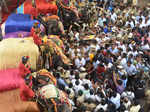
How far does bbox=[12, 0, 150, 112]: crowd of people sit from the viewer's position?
3143mm

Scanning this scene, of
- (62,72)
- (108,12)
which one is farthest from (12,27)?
(108,12)

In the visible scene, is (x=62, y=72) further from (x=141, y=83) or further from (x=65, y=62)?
(x=141, y=83)

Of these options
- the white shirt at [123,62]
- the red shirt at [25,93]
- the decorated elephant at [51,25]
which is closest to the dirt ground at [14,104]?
the red shirt at [25,93]

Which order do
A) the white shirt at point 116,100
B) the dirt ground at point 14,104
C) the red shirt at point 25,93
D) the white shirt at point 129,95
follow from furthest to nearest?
the white shirt at point 129,95
the white shirt at point 116,100
the red shirt at point 25,93
the dirt ground at point 14,104

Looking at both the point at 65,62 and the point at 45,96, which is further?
the point at 65,62

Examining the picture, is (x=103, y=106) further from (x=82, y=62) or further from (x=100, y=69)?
(x=82, y=62)

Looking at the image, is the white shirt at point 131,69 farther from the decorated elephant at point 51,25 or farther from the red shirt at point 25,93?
the red shirt at point 25,93

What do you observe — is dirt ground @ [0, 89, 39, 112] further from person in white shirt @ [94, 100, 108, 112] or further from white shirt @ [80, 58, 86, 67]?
white shirt @ [80, 58, 86, 67]

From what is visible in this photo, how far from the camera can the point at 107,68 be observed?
384cm

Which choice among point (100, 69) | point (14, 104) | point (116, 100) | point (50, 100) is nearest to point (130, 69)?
point (100, 69)

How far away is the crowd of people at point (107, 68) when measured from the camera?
3143mm

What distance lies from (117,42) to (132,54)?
0.54 metres

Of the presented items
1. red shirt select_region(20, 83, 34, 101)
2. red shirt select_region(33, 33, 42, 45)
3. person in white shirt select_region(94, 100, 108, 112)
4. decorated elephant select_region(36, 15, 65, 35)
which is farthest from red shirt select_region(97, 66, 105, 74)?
red shirt select_region(20, 83, 34, 101)

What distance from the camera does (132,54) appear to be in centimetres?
438
